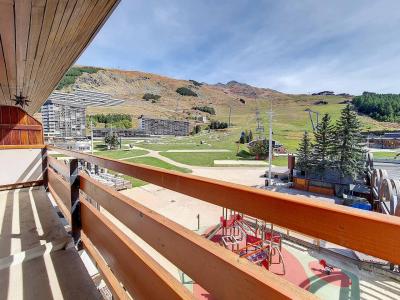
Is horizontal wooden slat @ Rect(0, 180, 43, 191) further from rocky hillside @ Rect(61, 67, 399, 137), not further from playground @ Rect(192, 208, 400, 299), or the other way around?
rocky hillside @ Rect(61, 67, 399, 137)

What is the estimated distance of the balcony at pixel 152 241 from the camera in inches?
17.2

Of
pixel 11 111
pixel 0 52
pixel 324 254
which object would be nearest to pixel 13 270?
pixel 0 52

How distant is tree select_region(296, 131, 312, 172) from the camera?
52.8ft

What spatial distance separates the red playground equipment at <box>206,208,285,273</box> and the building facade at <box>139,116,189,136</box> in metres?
50.6

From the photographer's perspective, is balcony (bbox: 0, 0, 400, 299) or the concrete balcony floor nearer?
balcony (bbox: 0, 0, 400, 299)

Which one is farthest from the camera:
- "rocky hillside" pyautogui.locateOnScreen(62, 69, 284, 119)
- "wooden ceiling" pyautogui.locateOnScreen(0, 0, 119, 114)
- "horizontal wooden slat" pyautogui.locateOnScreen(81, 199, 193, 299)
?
"rocky hillside" pyautogui.locateOnScreen(62, 69, 284, 119)

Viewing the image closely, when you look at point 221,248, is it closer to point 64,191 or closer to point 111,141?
point 64,191

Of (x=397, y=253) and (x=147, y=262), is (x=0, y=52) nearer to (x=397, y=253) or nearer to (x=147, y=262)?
(x=147, y=262)

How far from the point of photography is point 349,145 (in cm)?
1491

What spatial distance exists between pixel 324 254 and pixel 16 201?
25.0 ft

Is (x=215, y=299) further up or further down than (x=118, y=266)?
further up

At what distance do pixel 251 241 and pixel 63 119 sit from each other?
39.1 metres

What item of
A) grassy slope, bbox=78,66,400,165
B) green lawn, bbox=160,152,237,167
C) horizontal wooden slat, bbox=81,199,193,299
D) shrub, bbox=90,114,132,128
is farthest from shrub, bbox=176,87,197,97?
horizontal wooden slat, bbox=81,199,193,299

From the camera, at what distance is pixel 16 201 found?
123 inches
